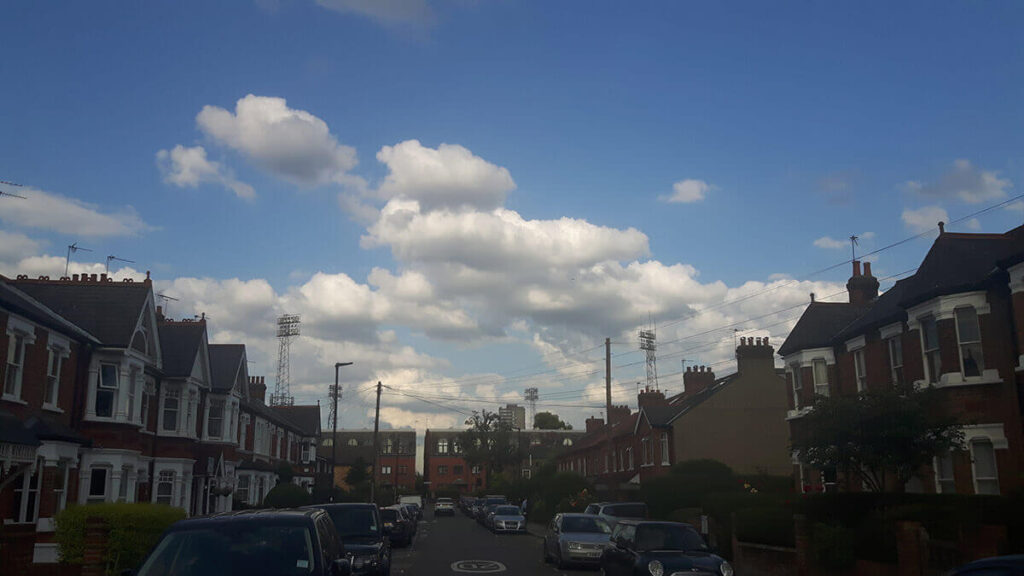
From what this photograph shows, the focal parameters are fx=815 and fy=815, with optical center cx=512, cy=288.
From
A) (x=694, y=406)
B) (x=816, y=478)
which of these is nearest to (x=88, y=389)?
(x=816, y=478)

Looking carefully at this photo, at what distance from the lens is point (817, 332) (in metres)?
33.2

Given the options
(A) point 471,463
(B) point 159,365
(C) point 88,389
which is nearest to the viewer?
(C) point 88,389

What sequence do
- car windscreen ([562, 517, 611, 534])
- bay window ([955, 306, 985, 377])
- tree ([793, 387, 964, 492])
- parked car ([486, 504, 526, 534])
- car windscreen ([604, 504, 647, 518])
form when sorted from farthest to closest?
parked car ([486, 504, 526, 534]), car windscreen ([604, 504, 647, 518]), car windscreen ([562, 517, 611, 534]), bay window ([955, 306, 985, 377]), tree ([793, 387, 964, 492])

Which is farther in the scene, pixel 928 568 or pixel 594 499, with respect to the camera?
pixel 594 499

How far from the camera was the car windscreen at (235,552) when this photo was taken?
7.74m

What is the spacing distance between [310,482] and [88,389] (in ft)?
139

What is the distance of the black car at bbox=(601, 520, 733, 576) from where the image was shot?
1495 centimetres

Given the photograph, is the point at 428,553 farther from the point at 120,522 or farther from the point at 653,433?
the point at 653,433

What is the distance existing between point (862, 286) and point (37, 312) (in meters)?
31.2

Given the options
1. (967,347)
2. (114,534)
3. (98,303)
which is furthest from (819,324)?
(98,303)

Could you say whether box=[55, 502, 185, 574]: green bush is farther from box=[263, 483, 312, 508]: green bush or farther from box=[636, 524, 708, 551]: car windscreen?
box=[263, 483, 312, 508]: green bush

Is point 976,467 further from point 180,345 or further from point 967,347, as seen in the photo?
point 180,345

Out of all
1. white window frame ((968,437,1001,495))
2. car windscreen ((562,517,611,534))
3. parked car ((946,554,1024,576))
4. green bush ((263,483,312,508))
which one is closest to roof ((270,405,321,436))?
green bush ((263,483,312,508))

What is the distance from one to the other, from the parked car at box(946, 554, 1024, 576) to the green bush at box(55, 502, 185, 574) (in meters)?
13.6
